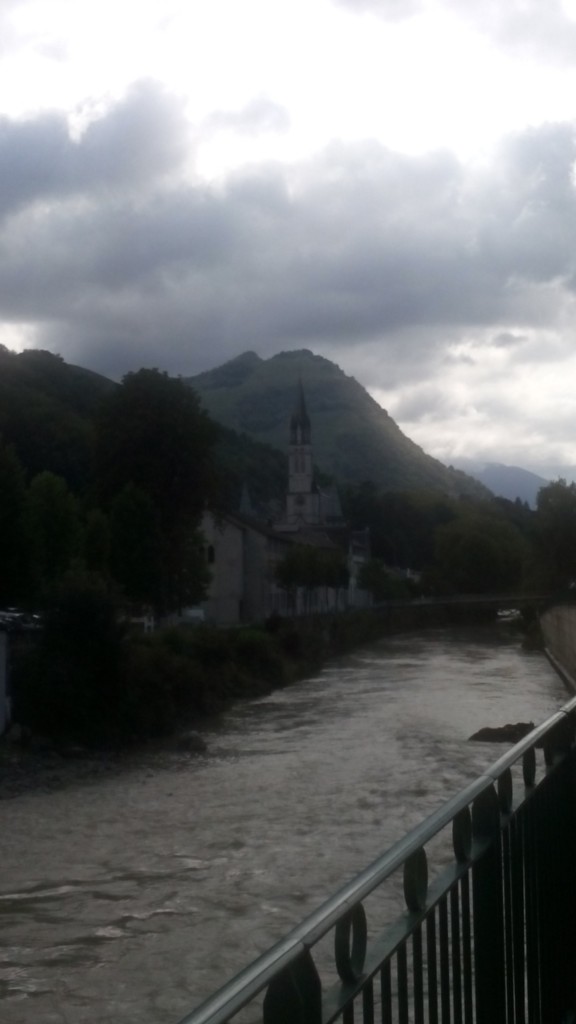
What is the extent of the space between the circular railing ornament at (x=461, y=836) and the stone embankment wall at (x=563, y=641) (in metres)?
36.6

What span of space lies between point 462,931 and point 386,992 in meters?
0.76

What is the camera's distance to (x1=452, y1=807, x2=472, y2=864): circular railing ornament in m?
3.05

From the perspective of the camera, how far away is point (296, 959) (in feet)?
6.27

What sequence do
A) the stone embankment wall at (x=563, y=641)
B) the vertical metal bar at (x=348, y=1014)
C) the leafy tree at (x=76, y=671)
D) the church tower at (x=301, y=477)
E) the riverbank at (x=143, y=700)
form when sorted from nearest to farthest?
the vertical metal bar at (x=348, y=1014) < the riverbank at (x=143, y=700) < the leafy tree at (x=76, y=671) < the stone embankment wall at (x=563, y=641) < the church tower at (x=301, y=477)

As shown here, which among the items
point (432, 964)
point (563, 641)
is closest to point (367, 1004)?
point (432, 964)

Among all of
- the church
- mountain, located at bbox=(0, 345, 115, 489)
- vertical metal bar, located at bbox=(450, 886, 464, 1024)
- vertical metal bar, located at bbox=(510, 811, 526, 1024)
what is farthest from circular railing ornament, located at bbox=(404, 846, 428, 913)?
mountain, located at bbox=(0, 345, 115, 489)

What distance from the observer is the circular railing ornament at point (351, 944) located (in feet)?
7.07

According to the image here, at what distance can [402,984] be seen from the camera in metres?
2.45

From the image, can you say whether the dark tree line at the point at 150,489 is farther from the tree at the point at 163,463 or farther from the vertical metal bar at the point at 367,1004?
the vertical metal bar at the point at 367,1004

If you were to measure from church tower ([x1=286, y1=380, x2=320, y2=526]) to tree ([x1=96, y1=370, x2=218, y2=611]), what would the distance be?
73858 millimetres

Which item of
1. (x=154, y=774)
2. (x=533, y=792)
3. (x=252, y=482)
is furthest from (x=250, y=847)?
(x=252, y=482)

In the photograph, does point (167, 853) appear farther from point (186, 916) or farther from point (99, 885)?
point (186, 916)

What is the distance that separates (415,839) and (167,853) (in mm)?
14973

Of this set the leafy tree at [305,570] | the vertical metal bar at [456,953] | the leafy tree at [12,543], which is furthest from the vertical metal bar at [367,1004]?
the leafy tree at [305,570]
